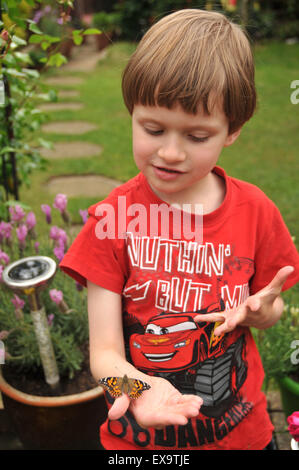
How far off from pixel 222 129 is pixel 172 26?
0.26 metres

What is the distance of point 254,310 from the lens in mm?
1104

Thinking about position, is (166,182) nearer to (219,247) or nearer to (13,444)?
(219,247)

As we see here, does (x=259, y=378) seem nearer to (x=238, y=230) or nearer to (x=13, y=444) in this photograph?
(x=238, y=230)

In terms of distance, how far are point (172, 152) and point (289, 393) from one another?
1.20 m

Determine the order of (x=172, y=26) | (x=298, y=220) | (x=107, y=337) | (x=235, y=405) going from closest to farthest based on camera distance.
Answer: (x=172, y=26) < (x=107, y=337) < (x=235, y=405) < (x=298, y=220)

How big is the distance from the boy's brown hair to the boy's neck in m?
0.22

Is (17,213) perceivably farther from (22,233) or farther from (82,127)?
(82,127)

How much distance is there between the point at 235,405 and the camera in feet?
4.48

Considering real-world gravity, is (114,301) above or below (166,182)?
below

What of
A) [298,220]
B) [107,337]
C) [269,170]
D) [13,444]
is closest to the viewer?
[107,337]

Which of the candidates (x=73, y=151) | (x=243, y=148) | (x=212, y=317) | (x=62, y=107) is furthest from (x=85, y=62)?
(x=212, y=317)

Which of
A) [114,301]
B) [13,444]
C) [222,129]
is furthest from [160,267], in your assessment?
[13,444]

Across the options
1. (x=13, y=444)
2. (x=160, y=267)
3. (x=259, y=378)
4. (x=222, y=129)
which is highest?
(x=222, y=129)

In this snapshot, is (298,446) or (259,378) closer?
(298,446)
